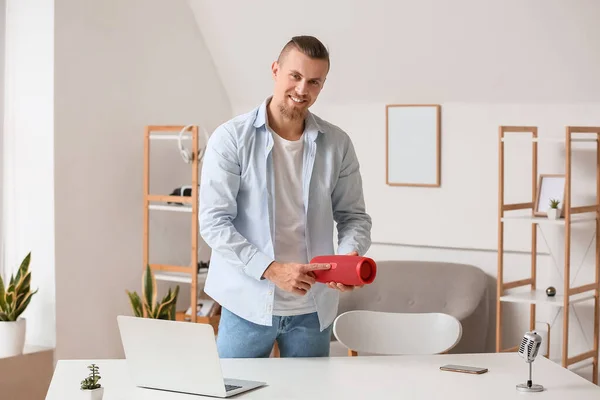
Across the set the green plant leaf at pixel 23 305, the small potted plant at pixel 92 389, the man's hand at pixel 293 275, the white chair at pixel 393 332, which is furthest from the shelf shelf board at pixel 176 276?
the small potted plant at pixel 92 389

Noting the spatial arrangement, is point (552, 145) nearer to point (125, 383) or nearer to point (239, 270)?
point (239, 270)

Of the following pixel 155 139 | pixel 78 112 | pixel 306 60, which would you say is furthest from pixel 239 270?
pixel 155 139

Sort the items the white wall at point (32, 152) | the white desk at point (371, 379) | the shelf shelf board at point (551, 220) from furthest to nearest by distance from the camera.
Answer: the white wall at point (32, 152), the shelf shelf board at point (551, 220), the white desk at point (371, 379)

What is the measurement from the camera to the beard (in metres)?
2.60

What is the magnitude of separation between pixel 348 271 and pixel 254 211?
0.42m

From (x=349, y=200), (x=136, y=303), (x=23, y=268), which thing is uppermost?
(x=349, y=200)

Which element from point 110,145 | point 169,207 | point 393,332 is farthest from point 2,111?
point 393,332

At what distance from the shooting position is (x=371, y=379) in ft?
7.63

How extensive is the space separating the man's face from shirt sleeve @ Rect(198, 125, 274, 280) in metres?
0.20

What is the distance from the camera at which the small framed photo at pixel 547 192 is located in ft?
13.5

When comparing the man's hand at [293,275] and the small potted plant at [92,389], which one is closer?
the small potted plant at [92,389]

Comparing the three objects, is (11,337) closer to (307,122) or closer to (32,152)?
(32,152)

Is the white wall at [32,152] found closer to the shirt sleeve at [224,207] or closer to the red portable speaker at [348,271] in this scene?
the shirt sleeve at [224,207]

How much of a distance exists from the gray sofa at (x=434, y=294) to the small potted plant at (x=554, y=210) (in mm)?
585
